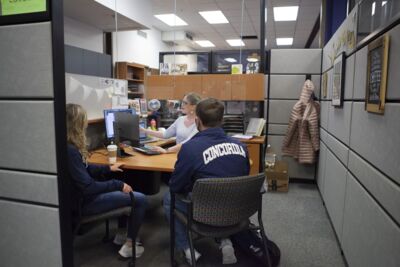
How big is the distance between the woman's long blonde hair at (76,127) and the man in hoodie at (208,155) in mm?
620

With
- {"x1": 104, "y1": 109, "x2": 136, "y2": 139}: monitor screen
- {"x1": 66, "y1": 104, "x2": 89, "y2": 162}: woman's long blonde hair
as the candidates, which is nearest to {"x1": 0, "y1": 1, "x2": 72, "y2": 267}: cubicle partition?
{"x1": 66, "y1": 104, "x2": 89, "y2": 162}: woman's long blonde hair

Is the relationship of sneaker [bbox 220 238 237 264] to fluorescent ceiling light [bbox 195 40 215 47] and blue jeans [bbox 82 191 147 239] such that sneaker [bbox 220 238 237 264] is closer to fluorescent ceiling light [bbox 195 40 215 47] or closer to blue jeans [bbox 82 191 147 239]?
blue jeans [bbox 82 191 147 239]

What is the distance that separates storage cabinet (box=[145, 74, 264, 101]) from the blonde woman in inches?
82.4

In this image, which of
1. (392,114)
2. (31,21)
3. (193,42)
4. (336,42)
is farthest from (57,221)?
(193,42)

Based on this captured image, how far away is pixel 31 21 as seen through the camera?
1.39 metres

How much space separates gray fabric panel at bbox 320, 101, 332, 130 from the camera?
3.42 metres

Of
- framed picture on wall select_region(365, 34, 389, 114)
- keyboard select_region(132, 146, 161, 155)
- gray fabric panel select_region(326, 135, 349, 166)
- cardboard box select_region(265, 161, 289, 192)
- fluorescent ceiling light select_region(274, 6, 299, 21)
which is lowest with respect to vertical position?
cardboard box select_region(265, 161, 289, 192)

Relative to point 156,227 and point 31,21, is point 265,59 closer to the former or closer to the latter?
point 156,227

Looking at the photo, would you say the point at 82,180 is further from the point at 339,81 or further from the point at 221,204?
the point at 339,81

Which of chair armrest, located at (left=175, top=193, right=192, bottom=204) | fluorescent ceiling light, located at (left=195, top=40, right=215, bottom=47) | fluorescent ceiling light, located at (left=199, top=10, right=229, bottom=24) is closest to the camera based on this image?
chair armrest, located at (left=175, top=193, right=192, bottom=204)

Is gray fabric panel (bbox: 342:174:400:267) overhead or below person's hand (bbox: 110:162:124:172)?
below

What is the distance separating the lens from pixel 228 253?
7.20ft

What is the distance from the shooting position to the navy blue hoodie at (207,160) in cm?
186

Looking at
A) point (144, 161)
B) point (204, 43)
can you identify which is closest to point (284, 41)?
point (204, 43)
